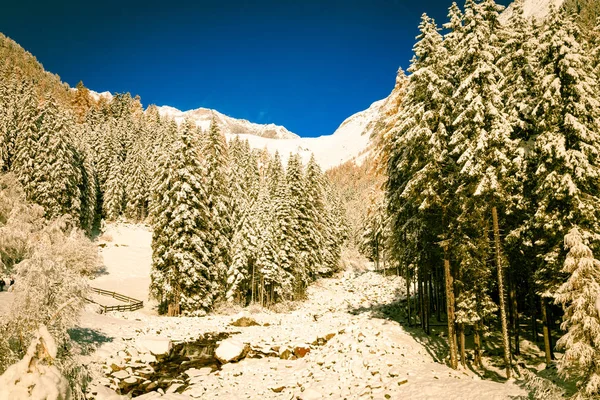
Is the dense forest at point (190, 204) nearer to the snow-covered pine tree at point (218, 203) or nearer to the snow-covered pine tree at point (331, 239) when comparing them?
the snow-covered pine tree at point (218, 203)

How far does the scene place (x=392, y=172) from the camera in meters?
24.6

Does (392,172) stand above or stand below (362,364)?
above

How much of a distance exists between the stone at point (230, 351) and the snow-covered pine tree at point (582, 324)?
60.8 feet

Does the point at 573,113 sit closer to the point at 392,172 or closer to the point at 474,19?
the point at 474,19

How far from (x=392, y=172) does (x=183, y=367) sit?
61.6ft

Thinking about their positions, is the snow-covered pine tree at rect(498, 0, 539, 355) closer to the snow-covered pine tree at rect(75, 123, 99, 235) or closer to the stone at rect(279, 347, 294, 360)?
the stone at rect(279, 347, 294, 360)

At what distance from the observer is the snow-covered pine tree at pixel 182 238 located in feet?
107

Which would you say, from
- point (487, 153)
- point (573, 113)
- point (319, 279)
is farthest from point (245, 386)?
point (319, 279)

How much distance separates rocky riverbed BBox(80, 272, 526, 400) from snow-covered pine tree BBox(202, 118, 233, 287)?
7921 mm

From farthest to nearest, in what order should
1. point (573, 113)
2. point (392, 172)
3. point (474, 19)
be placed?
point (392, 172) → point (474, 19) → point (573, 113)

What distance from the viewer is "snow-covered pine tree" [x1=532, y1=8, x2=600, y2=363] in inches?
600

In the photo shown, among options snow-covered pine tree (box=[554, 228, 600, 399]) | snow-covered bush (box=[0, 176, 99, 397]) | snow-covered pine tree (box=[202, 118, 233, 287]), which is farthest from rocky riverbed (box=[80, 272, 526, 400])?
snow-covered pine tree (box=[202, 118, 233, 287])

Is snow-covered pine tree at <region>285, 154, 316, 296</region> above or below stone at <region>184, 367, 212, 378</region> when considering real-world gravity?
above

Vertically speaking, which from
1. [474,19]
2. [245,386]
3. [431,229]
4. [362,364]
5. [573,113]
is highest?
[474,19]
